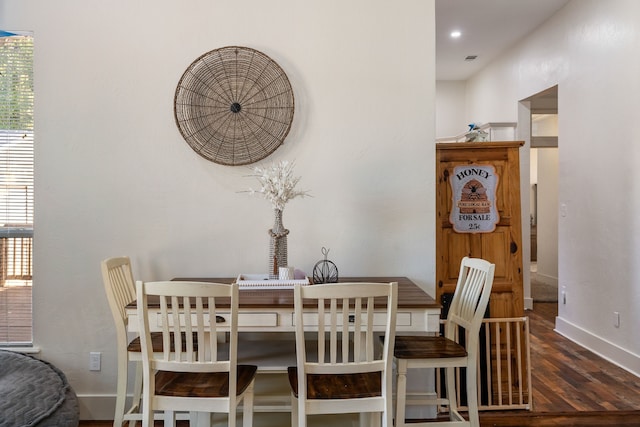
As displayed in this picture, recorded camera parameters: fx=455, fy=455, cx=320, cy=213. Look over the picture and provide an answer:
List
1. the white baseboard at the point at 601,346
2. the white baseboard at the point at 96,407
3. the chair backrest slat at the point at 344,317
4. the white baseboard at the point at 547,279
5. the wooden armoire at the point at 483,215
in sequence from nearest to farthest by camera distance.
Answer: the chair backrest slat at the point at 344,317 < the white baseboard at the point at 96,407 < the wooden armoire at the point at 483,215 < the white baseboard at the point at 601,346 < the white baseboard at the point at 547,279

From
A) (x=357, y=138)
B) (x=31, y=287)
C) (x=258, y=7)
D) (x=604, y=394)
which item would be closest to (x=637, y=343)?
(x=604, y=394)

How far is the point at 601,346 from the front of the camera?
3.74m

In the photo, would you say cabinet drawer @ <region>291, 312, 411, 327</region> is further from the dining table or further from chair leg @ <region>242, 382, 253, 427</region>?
chair leg @ <region>242, 382, 253, 427</region>

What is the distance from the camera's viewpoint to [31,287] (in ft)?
9.45

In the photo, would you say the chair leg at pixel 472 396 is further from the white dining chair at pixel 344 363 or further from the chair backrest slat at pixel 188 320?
the chair backrest slat at pixel 188 320

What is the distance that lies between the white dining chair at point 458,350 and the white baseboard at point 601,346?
1.82 metres

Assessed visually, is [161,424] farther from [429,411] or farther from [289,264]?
[429,411]

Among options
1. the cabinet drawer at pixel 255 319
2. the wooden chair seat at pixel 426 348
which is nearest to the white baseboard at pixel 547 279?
the wooden chair seat at pixel 426 348

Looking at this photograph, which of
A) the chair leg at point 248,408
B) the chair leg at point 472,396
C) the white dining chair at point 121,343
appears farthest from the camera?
the white dining chair at point 121,343

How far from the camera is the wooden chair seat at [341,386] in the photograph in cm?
182

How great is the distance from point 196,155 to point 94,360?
141 centimetres

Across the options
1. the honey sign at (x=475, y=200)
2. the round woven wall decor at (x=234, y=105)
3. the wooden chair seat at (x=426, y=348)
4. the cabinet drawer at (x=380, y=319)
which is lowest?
the wooden chair seat at (x=426, y=348)

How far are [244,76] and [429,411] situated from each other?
2.33 m

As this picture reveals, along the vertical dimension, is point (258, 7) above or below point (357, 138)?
above
